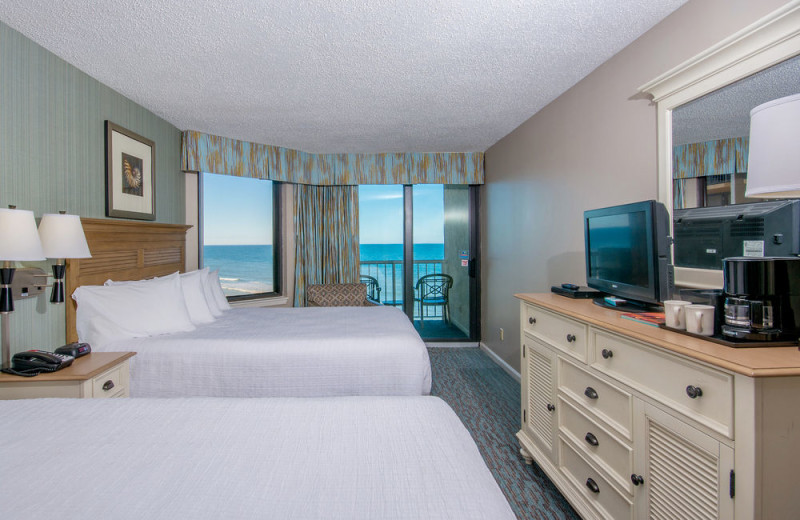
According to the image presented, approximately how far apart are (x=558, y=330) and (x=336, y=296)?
9.30ft

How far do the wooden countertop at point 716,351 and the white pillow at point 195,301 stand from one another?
2.67 meters

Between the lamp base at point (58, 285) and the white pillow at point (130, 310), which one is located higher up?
the lamp base at point (58, 285)

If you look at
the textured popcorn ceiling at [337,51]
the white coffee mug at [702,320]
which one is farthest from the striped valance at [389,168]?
the white coffee mug at [702,320]

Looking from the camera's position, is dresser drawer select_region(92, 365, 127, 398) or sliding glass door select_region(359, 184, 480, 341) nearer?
dresser drawer select_region(92, 365, 127, 398)

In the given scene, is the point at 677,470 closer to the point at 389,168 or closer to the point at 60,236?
the point at 60,236

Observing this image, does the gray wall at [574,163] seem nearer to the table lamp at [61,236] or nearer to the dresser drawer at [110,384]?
the dresser drawer at [110,384]

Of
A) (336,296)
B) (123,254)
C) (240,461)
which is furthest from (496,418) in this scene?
(123,254)

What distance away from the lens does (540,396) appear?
2188 mm

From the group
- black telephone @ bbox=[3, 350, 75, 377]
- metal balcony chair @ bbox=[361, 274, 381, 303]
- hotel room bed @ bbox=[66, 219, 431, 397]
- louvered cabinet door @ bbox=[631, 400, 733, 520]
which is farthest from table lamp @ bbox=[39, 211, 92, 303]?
metal balcony chair @ bbox=[361, 274, 381, 303]

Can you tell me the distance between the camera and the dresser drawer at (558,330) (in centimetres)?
177

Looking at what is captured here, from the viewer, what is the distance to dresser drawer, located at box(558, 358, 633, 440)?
4.87 feet

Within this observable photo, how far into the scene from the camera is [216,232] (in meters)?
4.46

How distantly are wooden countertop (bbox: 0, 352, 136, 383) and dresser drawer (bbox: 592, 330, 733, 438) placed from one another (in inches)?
92.2

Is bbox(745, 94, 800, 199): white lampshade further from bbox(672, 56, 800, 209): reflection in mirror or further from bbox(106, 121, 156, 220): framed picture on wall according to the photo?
bbox(106, 121, 156, 220): framed picture on wall
